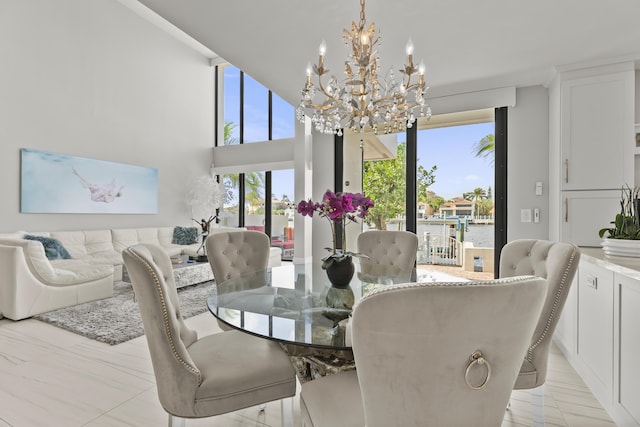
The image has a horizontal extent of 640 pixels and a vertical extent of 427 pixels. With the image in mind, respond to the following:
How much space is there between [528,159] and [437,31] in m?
1.81

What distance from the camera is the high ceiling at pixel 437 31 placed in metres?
2.16

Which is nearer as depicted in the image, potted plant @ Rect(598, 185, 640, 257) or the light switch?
potted plant @ Rect(598, 185, 640, 257)

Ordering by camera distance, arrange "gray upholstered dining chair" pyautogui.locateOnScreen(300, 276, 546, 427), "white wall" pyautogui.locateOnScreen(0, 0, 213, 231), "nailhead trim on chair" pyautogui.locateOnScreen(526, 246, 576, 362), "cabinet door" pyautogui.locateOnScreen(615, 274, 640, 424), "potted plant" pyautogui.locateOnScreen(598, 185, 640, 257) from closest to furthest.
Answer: "gray upholstered dining chair" pyautogui.locateOnScreen(300, 276, 546, 427) → "nailhead trim on chair" pyautogui.locateOnScreen(526, 246, 576, 362) → "cabinet door" pyautogui.locateOnScreen(615, 274, 640, 424) → "potted plant" pyautogui.locateOnScreen(598, 185, 640, 257) → "white wall" pyautogui.locateOnScreen(0, 0, 213, 231)

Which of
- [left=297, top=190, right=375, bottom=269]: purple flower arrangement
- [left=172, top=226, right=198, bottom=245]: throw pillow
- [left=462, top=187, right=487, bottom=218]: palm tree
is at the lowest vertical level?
[left=172, top=226, right=198, bottom=245]: throw pillow

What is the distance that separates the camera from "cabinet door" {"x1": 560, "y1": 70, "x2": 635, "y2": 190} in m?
2.71

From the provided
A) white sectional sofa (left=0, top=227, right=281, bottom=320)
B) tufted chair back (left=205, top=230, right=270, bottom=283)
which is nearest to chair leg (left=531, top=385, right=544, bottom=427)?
tufted chair back (left=205, top=230, right=270, bottom=283)

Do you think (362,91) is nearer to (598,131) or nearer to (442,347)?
(442,347)

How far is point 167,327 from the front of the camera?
1067 millimetres

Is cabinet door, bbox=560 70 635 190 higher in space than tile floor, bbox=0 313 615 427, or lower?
higher

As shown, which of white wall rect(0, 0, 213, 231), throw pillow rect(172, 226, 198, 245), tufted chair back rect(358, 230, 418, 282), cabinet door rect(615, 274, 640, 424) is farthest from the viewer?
throw pillow rect(172, 226, 198, 245)

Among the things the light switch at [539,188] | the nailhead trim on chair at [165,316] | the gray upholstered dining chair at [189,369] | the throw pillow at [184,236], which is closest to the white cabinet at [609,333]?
the light switch at [539,188]

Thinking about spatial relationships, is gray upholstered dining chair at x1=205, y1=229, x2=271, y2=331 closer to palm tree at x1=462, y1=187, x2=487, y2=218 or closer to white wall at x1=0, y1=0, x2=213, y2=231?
palm tree at x1=462, y1=187, x2=487, y2=218

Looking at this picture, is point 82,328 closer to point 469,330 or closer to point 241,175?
point 469,330

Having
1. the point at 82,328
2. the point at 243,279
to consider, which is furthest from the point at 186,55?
the point at 243,279
